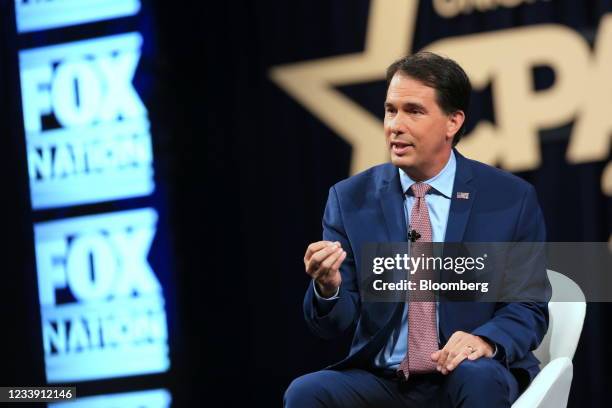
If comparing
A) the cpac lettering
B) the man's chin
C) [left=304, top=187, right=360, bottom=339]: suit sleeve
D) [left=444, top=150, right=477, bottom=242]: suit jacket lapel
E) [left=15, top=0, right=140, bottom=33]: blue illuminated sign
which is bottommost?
[left=304, top=187, right=360, bottom=339]: suit sleeve

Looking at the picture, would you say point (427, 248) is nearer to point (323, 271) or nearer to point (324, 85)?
point (323, 271)

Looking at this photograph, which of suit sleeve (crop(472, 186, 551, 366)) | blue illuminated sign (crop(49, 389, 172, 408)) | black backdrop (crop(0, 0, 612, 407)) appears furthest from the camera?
blue illuminated sign (crop(49, 389, 172, 408))

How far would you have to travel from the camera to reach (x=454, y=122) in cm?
234

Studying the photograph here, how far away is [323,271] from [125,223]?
2.58 m

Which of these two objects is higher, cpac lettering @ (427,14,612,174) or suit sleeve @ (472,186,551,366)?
cpac lettering @ (427,14,612,174)

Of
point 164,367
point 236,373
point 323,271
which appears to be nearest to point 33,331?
point 164,367

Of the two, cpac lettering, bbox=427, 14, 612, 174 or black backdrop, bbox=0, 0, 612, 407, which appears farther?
black backdrop, bbox=0, 0, 612, 407

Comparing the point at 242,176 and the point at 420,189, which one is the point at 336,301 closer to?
the point at 420,189

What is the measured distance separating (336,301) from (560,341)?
1.98ft

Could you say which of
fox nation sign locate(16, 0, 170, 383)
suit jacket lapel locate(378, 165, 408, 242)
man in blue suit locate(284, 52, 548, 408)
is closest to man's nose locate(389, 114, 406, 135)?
man in blue suit locate(284, 52, 548, 408)

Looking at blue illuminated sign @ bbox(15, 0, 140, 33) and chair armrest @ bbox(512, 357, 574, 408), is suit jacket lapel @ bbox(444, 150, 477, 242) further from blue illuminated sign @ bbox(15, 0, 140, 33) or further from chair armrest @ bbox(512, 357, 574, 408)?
blue illuminated sign @ bbox(15, 0, 140, 33)

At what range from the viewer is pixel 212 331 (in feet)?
14.1

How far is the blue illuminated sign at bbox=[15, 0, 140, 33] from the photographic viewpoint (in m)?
4.49

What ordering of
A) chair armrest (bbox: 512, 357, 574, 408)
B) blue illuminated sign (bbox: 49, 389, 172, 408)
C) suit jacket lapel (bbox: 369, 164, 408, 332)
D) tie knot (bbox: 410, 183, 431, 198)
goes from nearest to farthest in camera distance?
chair armrest (bbox: 512, 357, 574, 408) < suit jacket lapel (bbox: 369, 164, 408, 332) < tie knot (bbox: 410, 183, 431, 198) < blue illuminated sign (bbox: 49, 389, 172, 408)
